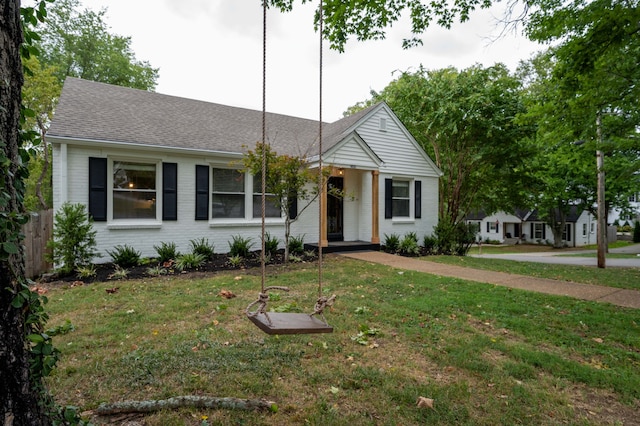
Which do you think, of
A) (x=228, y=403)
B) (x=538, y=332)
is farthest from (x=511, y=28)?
(x=228, y=403)

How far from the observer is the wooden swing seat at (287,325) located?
247 centimetres

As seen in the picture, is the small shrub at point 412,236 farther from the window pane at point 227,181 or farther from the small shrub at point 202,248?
the small shrub at point 202,248

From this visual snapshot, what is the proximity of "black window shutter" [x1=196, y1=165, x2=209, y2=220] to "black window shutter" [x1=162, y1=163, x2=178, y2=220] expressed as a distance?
610mm

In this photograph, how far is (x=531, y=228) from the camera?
110 feet

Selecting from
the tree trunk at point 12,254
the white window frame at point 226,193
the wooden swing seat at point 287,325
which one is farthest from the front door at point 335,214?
the tree trunk at point 12,254

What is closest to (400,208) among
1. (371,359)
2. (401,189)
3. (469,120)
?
(401,189)

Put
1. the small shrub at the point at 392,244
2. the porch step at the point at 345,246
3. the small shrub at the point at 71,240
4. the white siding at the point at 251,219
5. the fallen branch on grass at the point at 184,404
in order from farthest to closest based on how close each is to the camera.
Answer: the small shrub at the point at 392,244 < the porch step at the point at 345,246 < the white siding at the point at 251,219 < the small shrub at the point at 71,240 < the fallen branch on grass at the point at 184,404

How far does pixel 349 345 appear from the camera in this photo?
11.7ft

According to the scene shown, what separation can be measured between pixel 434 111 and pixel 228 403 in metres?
13.1

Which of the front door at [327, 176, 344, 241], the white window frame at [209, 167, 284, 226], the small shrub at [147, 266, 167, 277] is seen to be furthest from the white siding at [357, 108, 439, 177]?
the small shrub at [147, 266, 167, 277]

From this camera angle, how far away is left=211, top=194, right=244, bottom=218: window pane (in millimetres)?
10134

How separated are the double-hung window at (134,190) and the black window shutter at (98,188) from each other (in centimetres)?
36

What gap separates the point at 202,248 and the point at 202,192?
5.80 ft

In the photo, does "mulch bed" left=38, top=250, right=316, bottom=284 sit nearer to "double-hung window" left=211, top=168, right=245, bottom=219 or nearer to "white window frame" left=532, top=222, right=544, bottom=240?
"double-hung window" left=211, top=168, right=245, bottom=219
